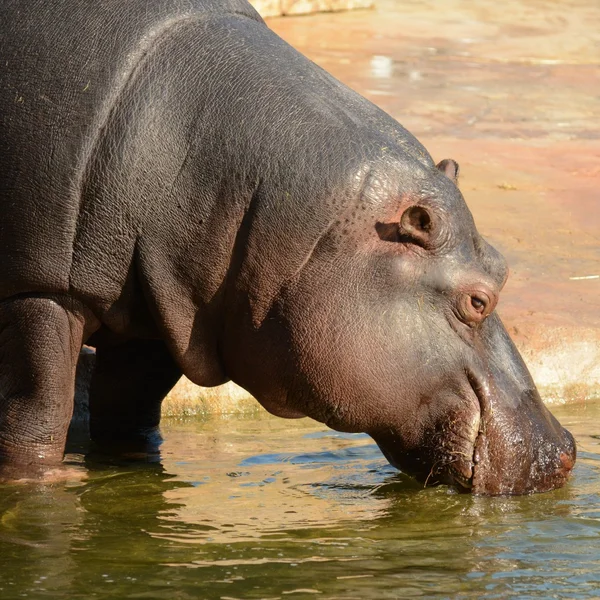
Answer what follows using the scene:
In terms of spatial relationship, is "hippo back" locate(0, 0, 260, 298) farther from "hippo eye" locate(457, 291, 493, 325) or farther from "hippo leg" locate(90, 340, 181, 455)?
"hippo eye" locate(457, 291, 493, 325)

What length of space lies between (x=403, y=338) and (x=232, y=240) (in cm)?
72

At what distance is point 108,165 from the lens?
4789 mm

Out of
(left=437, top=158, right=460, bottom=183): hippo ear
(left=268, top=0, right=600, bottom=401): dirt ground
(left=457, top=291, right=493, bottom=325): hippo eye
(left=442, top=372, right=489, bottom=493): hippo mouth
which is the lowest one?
(left=442, top=372, right=489, bottom=493): hippo mouth

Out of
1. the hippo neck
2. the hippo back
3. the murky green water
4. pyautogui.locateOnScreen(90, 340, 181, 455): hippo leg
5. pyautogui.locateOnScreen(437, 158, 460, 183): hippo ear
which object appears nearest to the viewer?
the murky green water

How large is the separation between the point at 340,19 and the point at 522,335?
39.8ft

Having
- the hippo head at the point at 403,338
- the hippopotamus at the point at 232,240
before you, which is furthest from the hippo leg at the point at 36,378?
the hippo head at the point at 403,338

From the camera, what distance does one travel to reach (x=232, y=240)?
4.94 meters

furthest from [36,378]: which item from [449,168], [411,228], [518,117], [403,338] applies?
[518,117]

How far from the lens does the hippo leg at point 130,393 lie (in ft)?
19.7

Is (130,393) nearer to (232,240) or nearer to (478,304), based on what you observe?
(232,240)

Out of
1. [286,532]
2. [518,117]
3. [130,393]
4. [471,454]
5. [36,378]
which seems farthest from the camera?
[518,117]

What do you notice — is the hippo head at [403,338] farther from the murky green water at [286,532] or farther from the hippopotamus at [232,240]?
the murky green water at [286,532]

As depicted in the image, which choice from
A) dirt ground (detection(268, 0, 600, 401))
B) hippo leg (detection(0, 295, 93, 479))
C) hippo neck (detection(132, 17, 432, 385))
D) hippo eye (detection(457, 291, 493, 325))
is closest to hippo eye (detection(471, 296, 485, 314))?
hippo eye (detection(457, 291, 493, 325))

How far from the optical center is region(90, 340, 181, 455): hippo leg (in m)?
6.02
